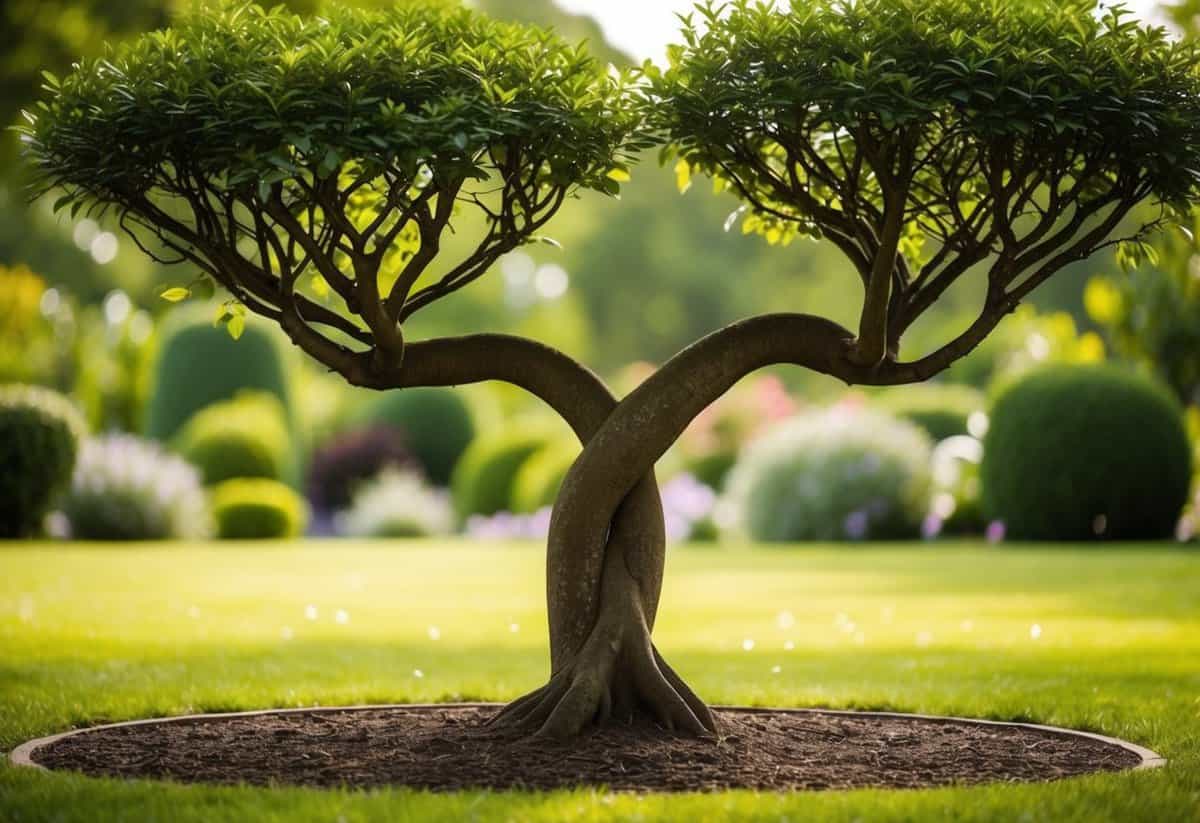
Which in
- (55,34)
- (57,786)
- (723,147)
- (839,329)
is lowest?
(57,786)

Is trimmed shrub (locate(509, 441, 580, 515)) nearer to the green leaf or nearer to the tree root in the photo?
the green leaf

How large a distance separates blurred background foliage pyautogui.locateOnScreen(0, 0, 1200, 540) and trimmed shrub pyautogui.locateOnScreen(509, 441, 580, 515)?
47 mm

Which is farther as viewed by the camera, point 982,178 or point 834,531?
point 834,531

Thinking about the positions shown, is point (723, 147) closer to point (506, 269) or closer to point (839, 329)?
point (839, 329)

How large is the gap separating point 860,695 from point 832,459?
12.5 meters

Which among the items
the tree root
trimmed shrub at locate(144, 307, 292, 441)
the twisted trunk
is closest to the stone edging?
the tree root

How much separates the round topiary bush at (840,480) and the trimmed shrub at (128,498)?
755 cm

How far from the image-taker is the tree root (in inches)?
202

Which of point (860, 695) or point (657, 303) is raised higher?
point (657, 303)

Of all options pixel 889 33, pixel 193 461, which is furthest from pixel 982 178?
pixel 193 461

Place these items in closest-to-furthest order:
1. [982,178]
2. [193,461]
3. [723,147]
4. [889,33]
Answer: [889,33] → [723,147] → [982,178] → [193,461]

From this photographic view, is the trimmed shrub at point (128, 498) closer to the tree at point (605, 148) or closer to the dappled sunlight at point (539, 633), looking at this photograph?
the dappled sunlight at point (539, 633)

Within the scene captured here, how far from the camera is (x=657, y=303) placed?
1964 inches

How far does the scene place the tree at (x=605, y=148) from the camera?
4602 mm
